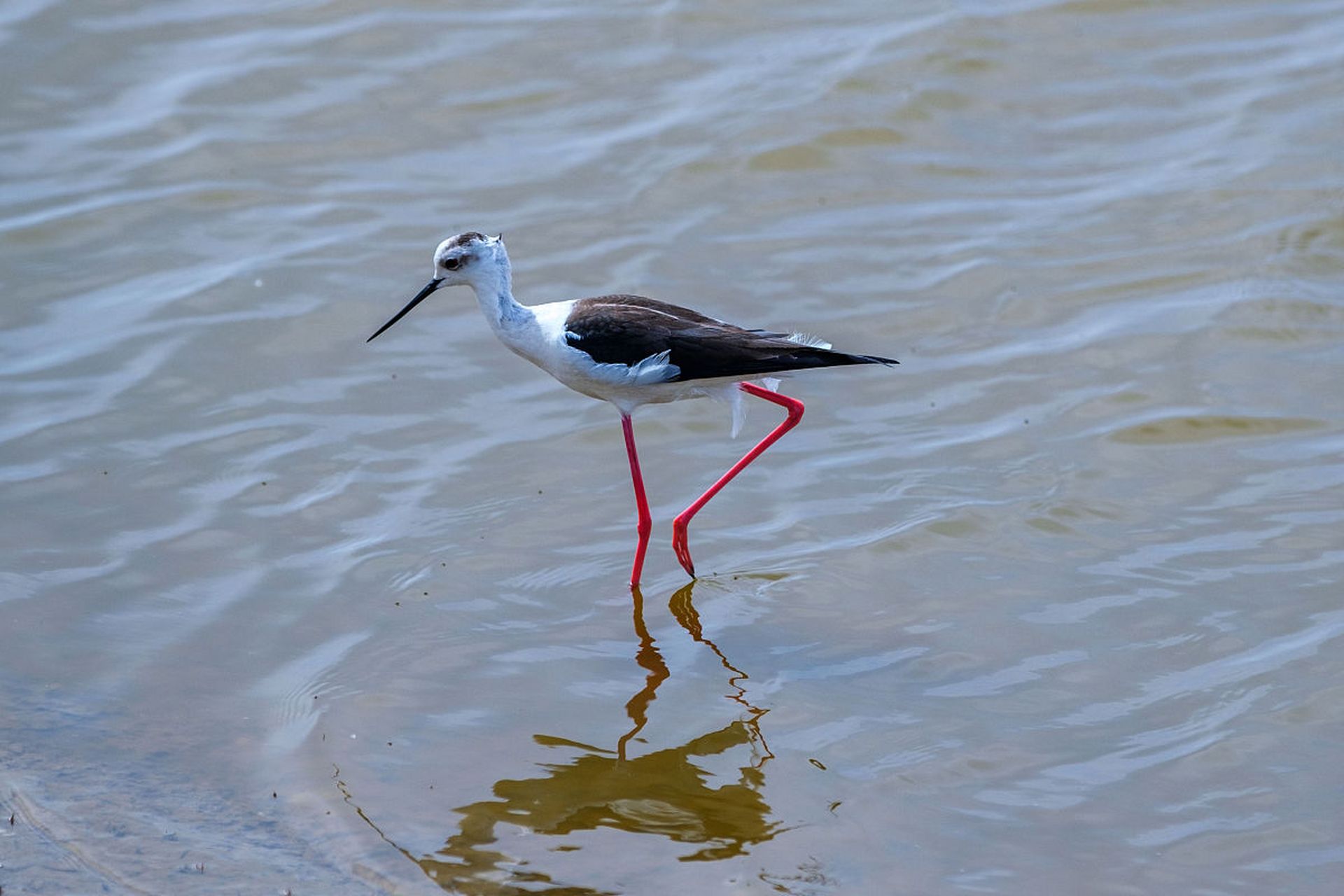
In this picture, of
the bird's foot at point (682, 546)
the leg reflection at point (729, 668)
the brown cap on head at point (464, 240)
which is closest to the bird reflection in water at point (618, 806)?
the leg reflection at point (729, 668)

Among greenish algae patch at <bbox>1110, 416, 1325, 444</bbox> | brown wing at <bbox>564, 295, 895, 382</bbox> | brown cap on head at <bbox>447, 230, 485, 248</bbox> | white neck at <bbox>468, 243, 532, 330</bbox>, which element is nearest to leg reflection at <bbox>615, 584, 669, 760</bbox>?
brown wing at <bbox>564, 295, 895, 382</bbox>

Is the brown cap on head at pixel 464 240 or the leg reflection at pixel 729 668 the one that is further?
the brown cap on head at pixel 464 240

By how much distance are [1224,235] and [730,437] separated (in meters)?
3.12

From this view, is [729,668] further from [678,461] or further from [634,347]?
[678,461]

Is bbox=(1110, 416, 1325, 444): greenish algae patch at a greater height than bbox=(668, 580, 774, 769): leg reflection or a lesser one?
greater

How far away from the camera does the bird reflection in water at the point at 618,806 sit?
15.8ft

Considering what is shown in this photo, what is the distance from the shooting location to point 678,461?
745cm

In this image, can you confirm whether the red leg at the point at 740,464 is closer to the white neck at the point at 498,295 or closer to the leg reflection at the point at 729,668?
the leg reflection at the point at 729,668

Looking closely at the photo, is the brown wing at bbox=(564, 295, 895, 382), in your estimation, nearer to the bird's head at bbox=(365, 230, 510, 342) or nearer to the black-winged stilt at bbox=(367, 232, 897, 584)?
the black-winged stilt at bbox=(367, 232, 897, 584)

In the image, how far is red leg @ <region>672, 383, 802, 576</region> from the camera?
6477 mm

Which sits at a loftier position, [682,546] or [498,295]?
[498,295]

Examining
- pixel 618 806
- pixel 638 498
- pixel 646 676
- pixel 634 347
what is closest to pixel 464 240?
pixel 634 347

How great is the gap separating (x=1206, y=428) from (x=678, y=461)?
238cm

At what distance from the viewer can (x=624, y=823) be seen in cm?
503
